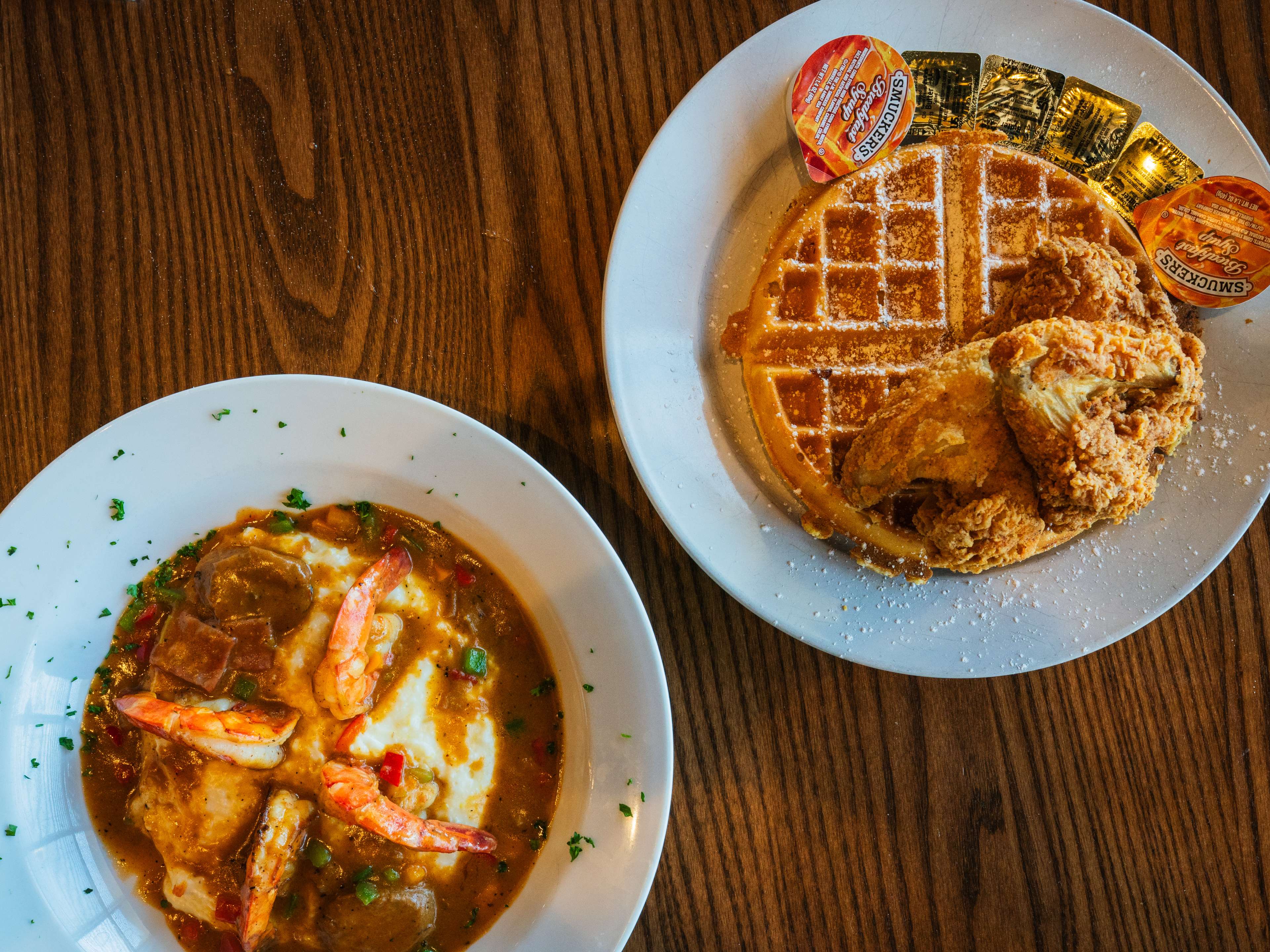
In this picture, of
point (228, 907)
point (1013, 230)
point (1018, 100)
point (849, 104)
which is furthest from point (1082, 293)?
point (228, 907)

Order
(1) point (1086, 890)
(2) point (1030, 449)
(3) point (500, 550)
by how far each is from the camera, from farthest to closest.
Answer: (1) point (1086, 890), (3) point (500, 550), (2) point (1030, 449)

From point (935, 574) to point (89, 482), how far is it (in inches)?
90.2

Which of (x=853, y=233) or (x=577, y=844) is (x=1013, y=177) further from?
(x=577, y=844)

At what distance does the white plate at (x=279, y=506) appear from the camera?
1953mm

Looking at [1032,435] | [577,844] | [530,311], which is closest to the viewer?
[1032,435]

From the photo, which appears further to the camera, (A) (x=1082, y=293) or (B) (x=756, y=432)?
(B) (x=756, y=432)

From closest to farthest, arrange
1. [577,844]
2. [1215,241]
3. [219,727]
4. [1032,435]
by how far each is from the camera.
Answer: [1032,435] → [219,727] → [577,844] → [1215,241]

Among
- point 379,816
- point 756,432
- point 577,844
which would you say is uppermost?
point 756,432

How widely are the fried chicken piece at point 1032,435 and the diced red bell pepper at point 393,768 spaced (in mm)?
1430

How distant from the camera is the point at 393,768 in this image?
204 centimetres

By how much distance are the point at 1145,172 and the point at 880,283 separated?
0.91 m

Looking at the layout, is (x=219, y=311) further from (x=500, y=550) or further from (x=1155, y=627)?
(x=1155, y=627)

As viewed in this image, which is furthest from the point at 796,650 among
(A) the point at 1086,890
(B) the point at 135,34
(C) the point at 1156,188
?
(B) the point at 135,34

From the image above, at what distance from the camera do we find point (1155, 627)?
2.42 metres
